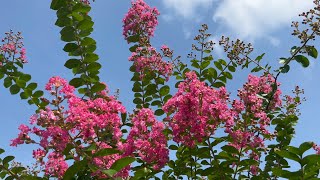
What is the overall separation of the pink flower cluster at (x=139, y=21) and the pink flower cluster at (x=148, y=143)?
2.40 metres

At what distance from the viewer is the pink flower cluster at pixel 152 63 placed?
588cm

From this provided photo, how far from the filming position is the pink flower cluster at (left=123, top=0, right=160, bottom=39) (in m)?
6.41

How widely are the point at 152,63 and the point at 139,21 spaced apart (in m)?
0.80

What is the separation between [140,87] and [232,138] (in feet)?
7.18

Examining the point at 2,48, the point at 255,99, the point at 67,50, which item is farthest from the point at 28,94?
the point at 255,99

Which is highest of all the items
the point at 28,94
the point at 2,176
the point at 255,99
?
the point at 28,94

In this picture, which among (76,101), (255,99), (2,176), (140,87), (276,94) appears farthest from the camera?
(140,87)

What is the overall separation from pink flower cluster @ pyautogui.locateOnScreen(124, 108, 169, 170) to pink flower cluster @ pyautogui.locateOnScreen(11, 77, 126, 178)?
0.16 m

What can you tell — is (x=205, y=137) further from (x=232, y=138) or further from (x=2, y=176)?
(x=2, y=176)

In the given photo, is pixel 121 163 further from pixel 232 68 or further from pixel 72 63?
pixel 232 68

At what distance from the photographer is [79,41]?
17.4 ft

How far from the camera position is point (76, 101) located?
3938mm

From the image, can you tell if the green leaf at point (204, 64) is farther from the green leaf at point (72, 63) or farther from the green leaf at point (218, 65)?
the green leaf at point (72, 63)

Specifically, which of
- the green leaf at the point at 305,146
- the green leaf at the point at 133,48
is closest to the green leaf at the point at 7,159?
the green leaf at the point at 133,48
